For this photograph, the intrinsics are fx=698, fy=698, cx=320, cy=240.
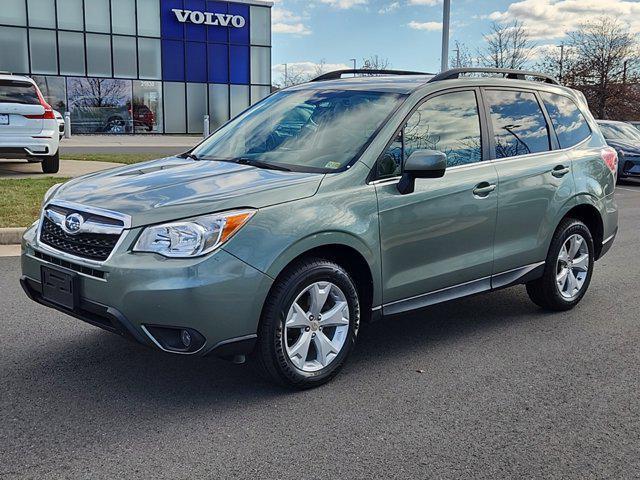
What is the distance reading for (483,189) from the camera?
482 centimetres

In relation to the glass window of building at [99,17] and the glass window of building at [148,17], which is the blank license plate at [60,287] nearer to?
the glass window of building at [99,17]

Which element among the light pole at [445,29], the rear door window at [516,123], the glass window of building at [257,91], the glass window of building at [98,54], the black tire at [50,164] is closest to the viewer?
the rear door window at [516,123]

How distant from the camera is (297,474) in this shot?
3121mm

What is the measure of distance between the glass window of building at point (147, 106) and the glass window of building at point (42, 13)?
4.77m

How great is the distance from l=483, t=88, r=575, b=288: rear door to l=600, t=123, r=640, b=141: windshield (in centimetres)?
1392

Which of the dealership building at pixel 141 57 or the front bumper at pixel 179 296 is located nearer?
the front bumper at pixel 179 296

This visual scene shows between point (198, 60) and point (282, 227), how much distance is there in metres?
34.6

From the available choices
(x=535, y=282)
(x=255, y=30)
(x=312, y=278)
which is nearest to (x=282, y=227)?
(x=312, y=278)

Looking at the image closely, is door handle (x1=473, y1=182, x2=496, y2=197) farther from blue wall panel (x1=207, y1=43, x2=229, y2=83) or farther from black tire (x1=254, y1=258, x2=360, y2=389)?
blue wall panel (x1=207, y1=43, x2=229, y2=83)

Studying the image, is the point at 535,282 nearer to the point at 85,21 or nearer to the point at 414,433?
the point at 414,433

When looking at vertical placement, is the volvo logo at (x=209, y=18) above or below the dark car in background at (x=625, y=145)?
above

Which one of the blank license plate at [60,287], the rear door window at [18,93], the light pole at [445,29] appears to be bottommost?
the blank license plate at [60,287]

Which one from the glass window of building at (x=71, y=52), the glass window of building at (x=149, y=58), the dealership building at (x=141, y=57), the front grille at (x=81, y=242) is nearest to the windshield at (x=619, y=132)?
the front grille at (x=81, y=242)

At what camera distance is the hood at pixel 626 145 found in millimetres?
17531
